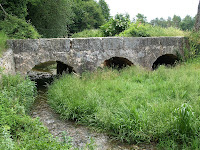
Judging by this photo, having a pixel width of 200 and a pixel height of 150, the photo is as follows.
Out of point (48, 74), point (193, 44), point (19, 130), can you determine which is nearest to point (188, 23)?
point (193, 44)

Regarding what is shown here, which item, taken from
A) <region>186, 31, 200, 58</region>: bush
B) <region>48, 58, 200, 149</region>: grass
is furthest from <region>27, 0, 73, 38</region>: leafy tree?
<region>186, 31, 200, 58</region>: bush

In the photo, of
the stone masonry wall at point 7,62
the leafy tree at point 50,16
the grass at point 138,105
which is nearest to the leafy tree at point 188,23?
the leafy tree at point 50,16

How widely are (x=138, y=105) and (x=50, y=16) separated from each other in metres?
Result: 11.7

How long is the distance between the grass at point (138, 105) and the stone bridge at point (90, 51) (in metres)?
0.66

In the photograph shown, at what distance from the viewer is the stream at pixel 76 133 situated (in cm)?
354

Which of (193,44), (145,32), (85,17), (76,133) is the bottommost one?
(76,133)

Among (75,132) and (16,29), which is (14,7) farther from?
(75,132)

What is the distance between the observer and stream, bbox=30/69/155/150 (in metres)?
3.54

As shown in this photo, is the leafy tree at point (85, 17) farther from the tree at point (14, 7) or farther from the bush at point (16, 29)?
the bush at point (16, 29)

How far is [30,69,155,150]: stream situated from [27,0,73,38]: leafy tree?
9.25m

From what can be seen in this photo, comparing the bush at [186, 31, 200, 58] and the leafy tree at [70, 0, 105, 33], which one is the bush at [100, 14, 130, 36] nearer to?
the bush at [186, 31, 200, 58]

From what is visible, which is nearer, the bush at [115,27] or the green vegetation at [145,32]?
the green vegetation at [145,32]

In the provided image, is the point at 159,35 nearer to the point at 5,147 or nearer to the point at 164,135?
the point at 164,135

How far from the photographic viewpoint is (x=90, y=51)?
718cm
